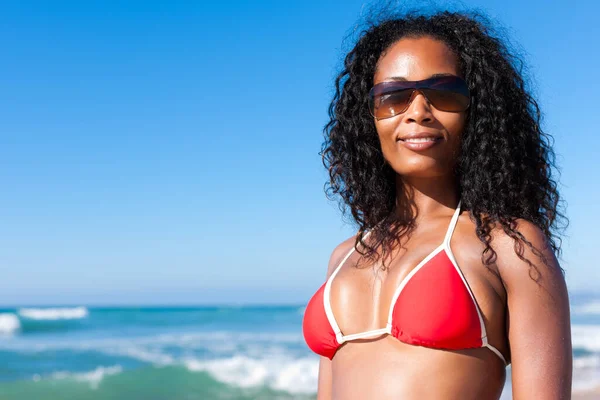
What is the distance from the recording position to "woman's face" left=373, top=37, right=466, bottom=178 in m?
2.44

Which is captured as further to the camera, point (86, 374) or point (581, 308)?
point (581, 308)

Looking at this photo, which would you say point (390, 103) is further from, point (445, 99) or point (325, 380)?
point (325, 380)

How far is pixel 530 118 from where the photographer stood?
2545 millimetres

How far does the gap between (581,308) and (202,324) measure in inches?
735

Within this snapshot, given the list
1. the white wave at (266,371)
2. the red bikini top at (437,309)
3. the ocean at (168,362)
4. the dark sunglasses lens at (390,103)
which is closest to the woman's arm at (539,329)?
the red bikini top at (437,309)

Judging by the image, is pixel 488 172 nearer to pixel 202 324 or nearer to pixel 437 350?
pixel 437 350

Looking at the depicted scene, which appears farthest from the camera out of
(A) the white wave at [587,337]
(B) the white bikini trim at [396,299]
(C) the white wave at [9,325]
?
(C) the white wave at [9,325]

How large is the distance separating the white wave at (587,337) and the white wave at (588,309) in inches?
325

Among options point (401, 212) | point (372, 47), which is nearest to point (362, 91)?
point (372, 47)

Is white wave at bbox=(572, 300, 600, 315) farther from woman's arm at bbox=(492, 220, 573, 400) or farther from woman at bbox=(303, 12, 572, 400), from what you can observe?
woman's arm at bbox=(492, 220, 573, 400)

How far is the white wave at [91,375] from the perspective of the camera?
49.1ft

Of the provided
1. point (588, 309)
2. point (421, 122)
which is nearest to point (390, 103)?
point (421, 122)

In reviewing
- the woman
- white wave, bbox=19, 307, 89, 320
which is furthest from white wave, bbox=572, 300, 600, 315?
the woman

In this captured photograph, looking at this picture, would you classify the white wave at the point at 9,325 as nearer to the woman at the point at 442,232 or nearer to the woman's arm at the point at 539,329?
the woman at the point at 442,232
